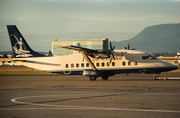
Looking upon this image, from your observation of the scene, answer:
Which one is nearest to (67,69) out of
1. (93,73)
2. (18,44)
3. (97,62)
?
(93,73)

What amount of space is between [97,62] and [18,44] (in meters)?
12.0

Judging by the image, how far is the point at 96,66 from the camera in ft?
101

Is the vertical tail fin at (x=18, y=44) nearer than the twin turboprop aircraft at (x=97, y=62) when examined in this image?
No

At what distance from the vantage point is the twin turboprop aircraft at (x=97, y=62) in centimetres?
2975

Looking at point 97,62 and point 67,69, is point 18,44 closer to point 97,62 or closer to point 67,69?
point 67,69

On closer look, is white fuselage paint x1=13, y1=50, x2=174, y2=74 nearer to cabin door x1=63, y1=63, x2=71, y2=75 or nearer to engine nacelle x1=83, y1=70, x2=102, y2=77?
cabin door x1=63, y1=63, x2=71, y2=75

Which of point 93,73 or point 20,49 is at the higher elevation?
point 20,49

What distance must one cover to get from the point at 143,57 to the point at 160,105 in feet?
61.9

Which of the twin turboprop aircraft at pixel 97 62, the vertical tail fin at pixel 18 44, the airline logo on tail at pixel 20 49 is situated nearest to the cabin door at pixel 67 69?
the twin turboprop aircraft at pixel 97 62

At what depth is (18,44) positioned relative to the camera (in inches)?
1326

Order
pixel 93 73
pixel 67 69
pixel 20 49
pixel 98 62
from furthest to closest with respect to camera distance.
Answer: pixel 20 49, pixel 67 69, pixel 98 62, pixel 93 73

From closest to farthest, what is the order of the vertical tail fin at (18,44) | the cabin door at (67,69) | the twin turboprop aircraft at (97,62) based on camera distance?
1. the twin turboprop aircraft at (97,62)
2. the cabin door at (67,69)
3. the vertical tail fin at (18,44)

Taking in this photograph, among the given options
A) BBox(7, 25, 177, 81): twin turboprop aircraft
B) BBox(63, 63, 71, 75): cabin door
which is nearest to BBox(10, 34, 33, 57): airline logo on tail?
BBox(7, 25, 177, 81): twin turboprop aircraft

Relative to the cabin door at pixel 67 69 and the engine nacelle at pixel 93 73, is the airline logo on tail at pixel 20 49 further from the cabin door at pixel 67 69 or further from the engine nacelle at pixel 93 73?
the engine nacelle at pixel 93 73
